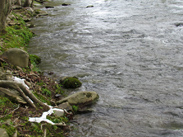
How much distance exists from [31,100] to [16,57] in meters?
2.89

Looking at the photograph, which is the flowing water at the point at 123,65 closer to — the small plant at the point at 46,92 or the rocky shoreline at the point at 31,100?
the rocky shoreline at the point at 31,100

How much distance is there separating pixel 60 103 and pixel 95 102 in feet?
3.69

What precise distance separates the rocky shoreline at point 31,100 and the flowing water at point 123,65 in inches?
16.0

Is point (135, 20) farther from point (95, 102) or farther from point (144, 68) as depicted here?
point (95, 102)

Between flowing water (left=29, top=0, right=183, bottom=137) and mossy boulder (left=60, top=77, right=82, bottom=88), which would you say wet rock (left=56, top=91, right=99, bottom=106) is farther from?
mossy boulder (left=60, top=77, right=82, bottom=88)

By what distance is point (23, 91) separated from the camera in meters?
5.78

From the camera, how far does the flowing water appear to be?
617 cm

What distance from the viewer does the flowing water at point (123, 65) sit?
617 cm

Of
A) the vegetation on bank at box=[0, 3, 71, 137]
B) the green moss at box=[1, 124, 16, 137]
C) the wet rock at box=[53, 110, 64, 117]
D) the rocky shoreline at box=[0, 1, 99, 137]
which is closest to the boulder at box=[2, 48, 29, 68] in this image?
the rocky shoreline at box=[0, 1, 99, 137]

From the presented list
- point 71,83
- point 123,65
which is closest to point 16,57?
point 71,83

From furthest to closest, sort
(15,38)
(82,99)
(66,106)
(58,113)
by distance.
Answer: (15,38) → (82,99) → (66,106) → (58,113)

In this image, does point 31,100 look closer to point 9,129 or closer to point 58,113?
point 58,113

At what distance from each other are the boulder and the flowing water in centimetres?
149

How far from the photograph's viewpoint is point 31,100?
581cm
